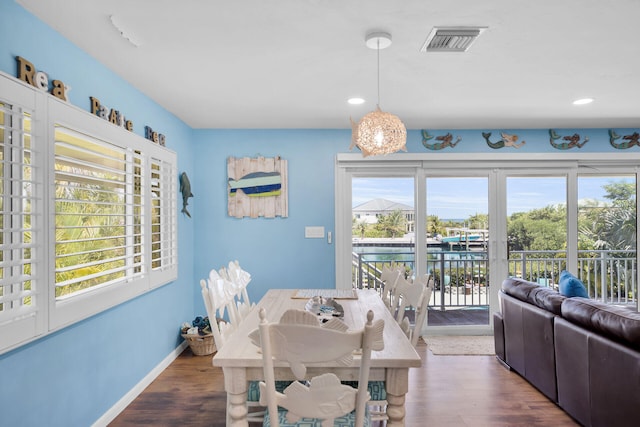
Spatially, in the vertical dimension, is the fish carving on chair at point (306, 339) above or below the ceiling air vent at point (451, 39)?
below

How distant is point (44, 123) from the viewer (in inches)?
77.7

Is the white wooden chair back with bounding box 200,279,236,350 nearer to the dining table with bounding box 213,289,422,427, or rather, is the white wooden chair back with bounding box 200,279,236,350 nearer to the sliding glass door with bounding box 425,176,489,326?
the dining table with bounding box 213,289,422,427

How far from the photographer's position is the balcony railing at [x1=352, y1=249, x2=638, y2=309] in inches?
184

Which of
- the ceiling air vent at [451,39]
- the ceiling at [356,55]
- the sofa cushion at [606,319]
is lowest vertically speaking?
the sofa cushion at [606,319]

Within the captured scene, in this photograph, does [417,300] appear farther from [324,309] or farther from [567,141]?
[567,141]

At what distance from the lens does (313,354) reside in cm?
131

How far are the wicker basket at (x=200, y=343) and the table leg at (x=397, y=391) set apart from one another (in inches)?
98.9

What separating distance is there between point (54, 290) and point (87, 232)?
593 mm

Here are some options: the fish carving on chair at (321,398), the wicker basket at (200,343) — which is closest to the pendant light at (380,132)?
the fish carving on chair at (321,398)

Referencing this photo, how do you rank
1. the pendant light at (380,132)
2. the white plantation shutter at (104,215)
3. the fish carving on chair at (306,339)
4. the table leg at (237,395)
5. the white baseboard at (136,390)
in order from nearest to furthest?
the fish carving on chair at (306,339), the table leg at (237,395), the white plantation shutter at (104,215), the pendant light at (380,132), the white baseboard at (136,390)

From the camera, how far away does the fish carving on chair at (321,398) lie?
1.39 meters

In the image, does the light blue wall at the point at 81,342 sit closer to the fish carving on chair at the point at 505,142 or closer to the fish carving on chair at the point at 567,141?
the fish carving on chair at the point at 505,142

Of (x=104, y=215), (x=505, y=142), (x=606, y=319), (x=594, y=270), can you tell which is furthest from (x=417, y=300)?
(x=594, y=270)

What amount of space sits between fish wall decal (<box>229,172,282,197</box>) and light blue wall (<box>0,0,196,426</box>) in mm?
948
